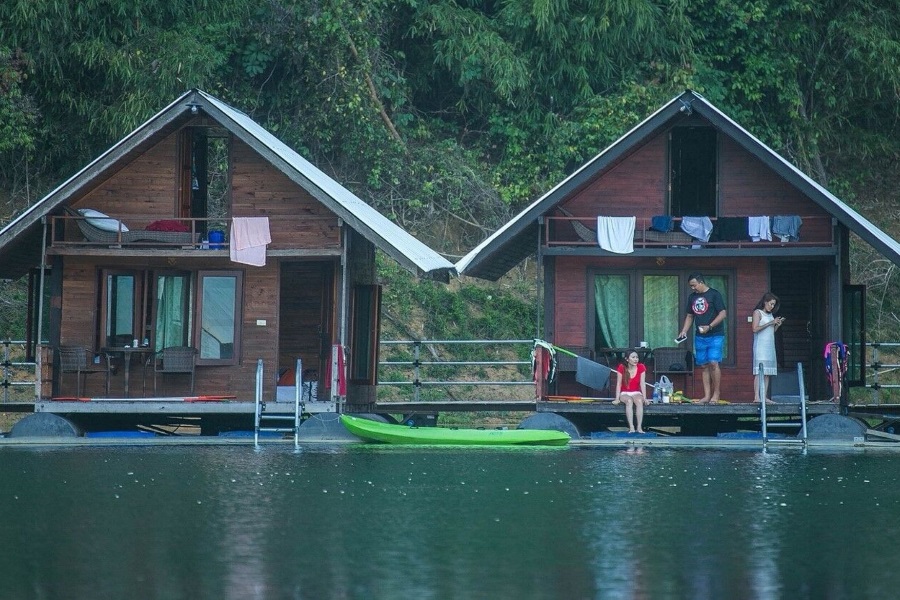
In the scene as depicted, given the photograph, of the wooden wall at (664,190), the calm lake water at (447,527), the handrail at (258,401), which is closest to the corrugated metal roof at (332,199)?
the handrail at (258,401)

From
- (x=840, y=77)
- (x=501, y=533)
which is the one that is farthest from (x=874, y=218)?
(x=501, y=533)

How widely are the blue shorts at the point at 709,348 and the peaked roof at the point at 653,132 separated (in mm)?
2521

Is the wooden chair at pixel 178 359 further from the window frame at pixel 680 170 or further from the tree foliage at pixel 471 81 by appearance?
the tree foliage at pixel 471 81

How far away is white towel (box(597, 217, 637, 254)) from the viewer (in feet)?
71.2

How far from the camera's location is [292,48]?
32625 millimetres

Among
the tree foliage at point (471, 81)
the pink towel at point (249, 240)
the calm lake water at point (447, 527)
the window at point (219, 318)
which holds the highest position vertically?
the tree foliage at point (471, 81)

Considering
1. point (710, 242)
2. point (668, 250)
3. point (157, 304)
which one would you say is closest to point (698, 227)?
point (710, 242)

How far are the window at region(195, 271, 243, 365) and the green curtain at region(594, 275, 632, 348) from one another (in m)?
5.57

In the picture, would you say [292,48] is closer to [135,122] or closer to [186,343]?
[135,122]

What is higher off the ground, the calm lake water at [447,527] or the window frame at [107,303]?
the window frame at [107,303]

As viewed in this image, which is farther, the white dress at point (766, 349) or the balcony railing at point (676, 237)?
the balcony railing at point (676, 237)

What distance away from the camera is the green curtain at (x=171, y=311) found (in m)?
22.4

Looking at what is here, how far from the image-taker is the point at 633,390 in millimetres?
21062

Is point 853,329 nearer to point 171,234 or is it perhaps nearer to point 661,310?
point 661,310
